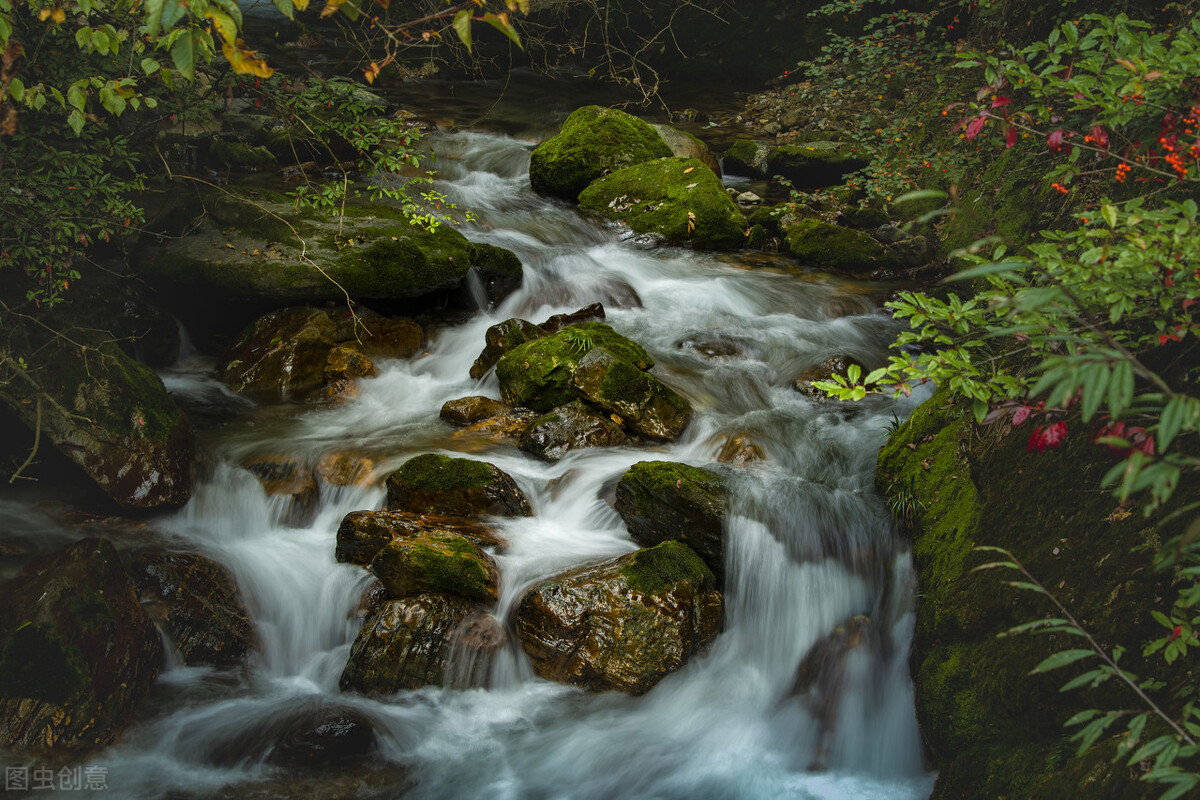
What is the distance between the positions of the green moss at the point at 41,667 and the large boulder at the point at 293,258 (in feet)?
13.8

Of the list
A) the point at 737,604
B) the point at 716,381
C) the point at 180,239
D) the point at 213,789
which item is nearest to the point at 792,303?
the point at 716,381

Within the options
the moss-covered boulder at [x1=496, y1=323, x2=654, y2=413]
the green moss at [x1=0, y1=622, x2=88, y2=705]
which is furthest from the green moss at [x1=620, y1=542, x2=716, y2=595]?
the green moss at [x1=0, y1=622, x2=88, y2=705]

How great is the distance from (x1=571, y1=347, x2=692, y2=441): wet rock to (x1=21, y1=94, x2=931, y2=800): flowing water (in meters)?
0.21

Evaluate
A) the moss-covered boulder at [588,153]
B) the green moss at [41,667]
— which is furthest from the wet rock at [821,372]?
the green moss at [41,667]

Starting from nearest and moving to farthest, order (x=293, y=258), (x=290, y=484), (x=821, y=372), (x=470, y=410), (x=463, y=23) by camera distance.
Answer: (x=463, y=23) → (x=290, y=484) → (x=470, y=410) → (x=821, y=372) → (x=293, y=258)

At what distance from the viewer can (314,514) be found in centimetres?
584

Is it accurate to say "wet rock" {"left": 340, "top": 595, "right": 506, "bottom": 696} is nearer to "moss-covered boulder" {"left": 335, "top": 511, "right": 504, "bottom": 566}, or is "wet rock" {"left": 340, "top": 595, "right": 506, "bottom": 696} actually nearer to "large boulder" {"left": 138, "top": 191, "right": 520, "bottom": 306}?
"moss-covered boulder" {"left": 335, "top": 511, "right": 504, "bottom": 566}

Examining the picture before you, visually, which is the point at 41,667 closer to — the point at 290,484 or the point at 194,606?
the point at 194,606

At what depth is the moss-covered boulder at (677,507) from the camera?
5004 mm

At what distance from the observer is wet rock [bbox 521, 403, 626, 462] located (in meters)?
6.27

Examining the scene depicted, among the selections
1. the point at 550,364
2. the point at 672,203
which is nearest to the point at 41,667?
the point at 550,364

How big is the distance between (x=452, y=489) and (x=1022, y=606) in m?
3.72

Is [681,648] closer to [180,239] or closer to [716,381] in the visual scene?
[716,381]

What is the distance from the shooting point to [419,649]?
4527mm
